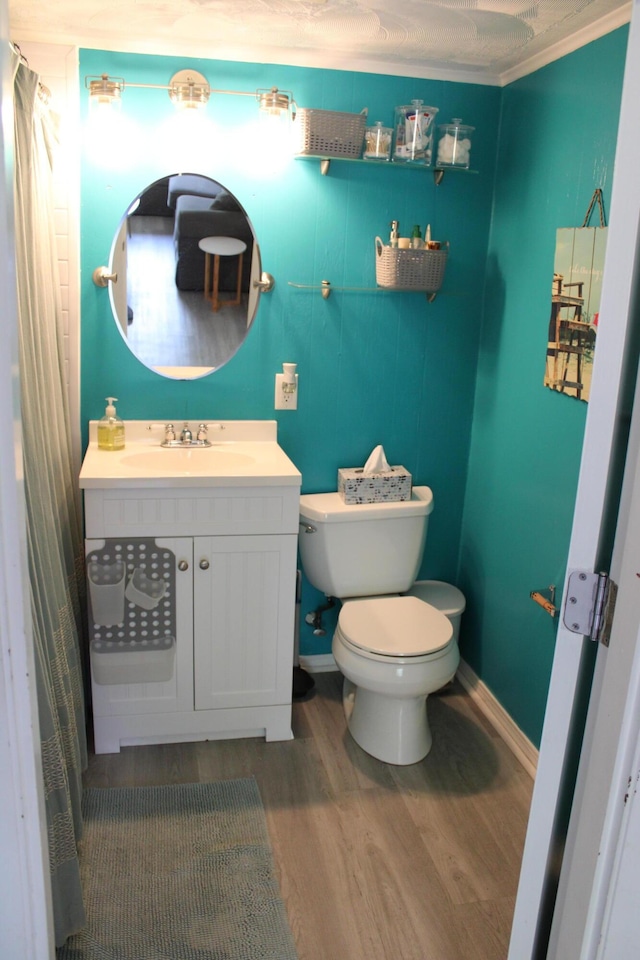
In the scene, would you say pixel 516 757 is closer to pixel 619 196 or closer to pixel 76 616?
pixel 76 616

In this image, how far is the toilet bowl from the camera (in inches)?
→ 98.2

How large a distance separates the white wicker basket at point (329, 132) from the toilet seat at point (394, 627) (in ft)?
4.89

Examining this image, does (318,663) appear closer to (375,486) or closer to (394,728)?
(394,728)

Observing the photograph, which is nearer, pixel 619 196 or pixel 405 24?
pixel 619 196

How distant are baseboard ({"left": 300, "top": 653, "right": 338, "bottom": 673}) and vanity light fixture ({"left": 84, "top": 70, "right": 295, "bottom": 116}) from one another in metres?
1.96

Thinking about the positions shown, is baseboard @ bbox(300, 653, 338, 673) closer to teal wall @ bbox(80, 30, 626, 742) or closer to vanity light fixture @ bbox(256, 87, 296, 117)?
teal wall @ bbox(80, 30, 626, 742)

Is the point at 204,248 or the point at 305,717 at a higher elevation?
the point at 204,248

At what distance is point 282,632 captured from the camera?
8.66 feet

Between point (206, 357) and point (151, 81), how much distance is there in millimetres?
883

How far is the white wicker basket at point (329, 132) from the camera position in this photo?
2.60m

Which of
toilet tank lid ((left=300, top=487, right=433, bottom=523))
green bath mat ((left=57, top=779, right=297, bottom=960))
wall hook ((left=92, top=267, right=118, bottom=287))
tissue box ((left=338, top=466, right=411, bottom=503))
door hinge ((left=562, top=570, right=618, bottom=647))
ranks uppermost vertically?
wall hook ((left=92, top=267, right=118, bottom=287))

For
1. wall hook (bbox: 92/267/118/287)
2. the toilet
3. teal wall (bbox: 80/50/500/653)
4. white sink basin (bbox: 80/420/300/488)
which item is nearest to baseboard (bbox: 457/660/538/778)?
the toilet

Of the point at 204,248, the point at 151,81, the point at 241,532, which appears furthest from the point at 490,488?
the point at 151,81

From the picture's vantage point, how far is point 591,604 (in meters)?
1.13
